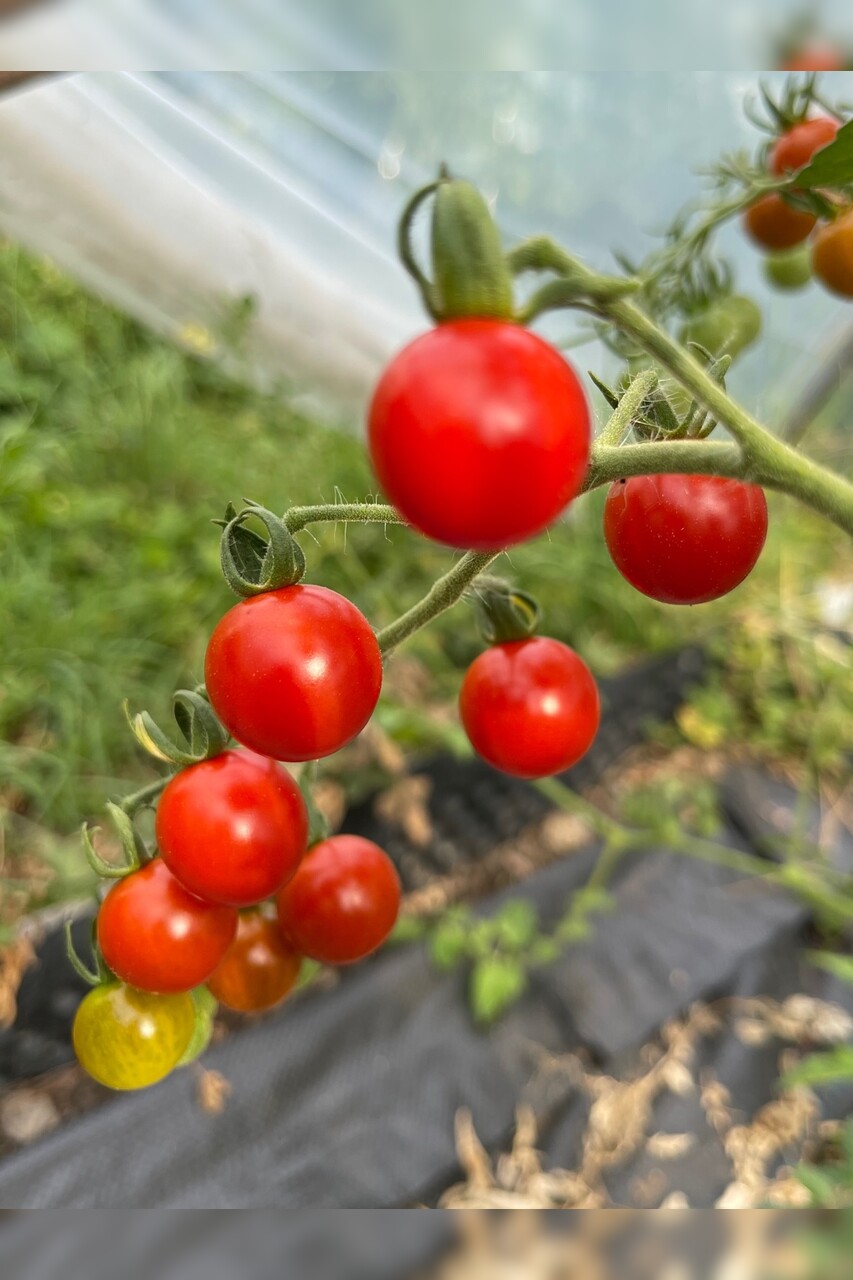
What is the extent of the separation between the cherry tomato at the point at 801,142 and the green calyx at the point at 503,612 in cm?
42

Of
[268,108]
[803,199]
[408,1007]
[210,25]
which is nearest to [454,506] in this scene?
[803,199]

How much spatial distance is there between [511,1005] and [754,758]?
40.5 inches

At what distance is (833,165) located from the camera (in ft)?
1.36

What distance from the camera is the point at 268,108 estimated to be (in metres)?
1.90

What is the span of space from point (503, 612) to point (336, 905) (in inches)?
9.3

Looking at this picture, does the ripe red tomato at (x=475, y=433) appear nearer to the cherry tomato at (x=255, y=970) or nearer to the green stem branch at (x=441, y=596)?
the green stem branch at (x=441, y=596)

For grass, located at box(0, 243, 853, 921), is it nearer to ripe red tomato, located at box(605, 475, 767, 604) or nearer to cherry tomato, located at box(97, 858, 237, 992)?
cherry tomato, located at box(97, 858, 237, 992)

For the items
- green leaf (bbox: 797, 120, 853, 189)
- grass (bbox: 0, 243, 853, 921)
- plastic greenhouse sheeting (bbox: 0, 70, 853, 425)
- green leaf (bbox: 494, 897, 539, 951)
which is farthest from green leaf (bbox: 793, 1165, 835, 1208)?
plastic greenhouse sheeting (bbox: 0, 70, 853, 425)

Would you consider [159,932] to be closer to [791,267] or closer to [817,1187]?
[817,1187]

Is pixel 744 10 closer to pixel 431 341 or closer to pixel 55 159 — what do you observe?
pixel 431 341

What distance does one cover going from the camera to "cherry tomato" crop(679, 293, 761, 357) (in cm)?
73

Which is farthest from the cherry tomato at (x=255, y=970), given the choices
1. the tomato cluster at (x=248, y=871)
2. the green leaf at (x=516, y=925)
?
the green leaf at (x=516, y=925)

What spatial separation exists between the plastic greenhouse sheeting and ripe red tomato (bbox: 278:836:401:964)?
5.08 feet

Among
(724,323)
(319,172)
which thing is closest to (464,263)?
(724,323)
